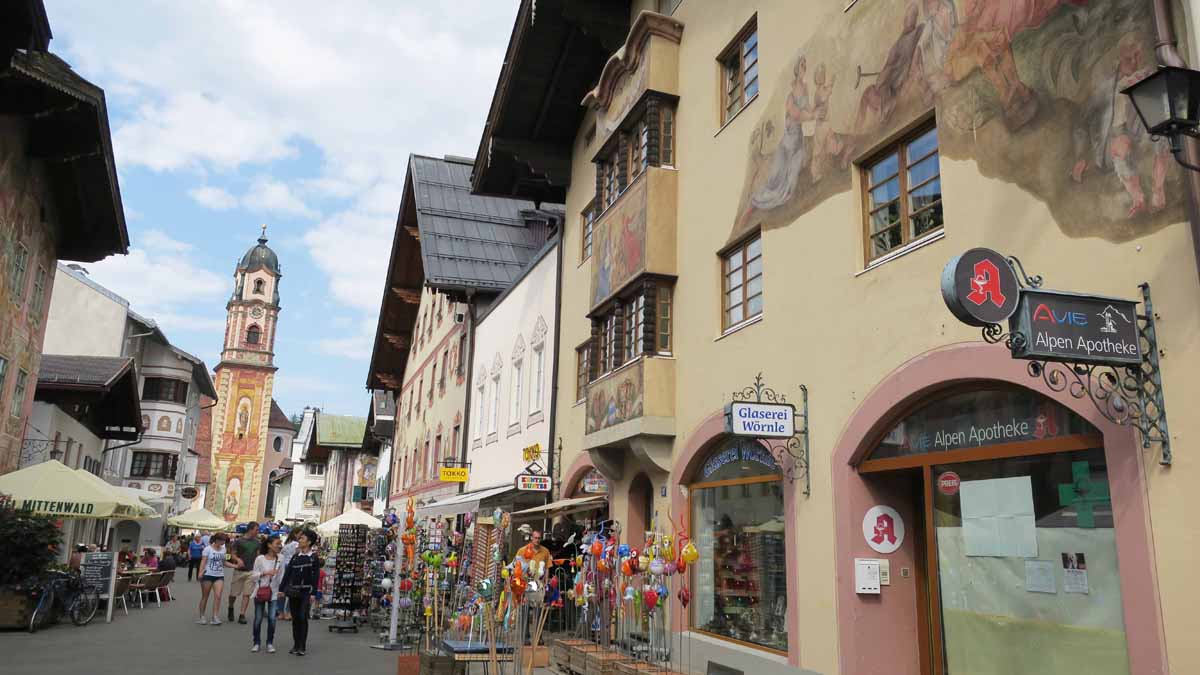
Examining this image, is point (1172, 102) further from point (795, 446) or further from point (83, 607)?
point (83, 607)

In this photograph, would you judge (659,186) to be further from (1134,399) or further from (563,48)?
(1134,399)

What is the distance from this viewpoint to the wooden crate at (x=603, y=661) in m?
9.51

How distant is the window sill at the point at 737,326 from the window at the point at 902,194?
210cm

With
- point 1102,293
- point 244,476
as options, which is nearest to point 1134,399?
point 1102,293

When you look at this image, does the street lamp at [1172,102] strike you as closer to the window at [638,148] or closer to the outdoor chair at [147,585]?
the window at [638,148]

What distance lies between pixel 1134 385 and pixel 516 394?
16.4 meters

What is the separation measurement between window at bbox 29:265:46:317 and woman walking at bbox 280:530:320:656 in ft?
40.8

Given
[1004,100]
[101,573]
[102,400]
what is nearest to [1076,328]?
[1004,100]

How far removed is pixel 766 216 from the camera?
10406 millimetres

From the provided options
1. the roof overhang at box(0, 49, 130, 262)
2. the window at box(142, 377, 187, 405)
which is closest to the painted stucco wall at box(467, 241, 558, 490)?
the roof overhang at box(0, 49, 130, 262)

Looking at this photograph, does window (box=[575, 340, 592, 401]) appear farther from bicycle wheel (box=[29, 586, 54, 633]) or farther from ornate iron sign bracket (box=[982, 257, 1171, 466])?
ornate iron sign bracket (box=[982, 257, 1171, 466])

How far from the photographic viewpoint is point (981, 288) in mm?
5305

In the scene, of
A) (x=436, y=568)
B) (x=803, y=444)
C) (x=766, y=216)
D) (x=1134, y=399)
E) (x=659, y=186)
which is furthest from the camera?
(x=659, y=186)

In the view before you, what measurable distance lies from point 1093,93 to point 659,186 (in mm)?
7409
